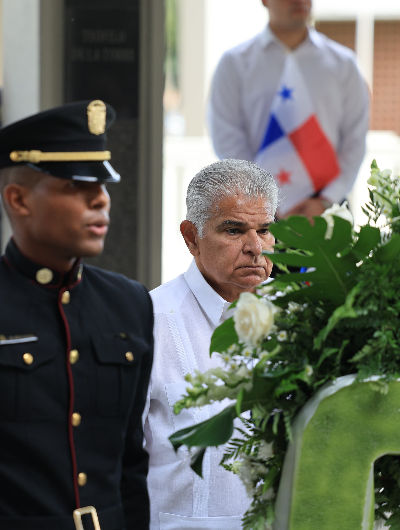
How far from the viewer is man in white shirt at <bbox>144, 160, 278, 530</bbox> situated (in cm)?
204

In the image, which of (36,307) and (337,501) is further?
(36,307)

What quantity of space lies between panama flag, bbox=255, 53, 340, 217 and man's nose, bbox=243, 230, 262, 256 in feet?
6.12

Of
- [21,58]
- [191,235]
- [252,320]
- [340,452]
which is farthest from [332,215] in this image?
[21,58]

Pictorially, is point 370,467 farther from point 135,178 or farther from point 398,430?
point 135,178

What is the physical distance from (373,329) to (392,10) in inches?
434

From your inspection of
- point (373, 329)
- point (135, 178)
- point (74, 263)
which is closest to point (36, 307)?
point (74, 263)

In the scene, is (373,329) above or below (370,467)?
above

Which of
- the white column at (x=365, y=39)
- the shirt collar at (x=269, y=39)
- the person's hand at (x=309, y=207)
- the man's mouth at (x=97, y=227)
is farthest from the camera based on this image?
the white column at (x=365, y=39)

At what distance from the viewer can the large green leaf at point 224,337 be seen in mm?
1537

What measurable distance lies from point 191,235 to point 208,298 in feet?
0.65

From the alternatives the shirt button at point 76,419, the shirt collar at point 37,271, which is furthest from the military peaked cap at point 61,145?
the shirt button at point 76,419

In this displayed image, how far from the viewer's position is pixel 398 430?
54.4 inches

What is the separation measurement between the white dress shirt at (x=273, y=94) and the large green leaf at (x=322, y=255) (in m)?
2.66

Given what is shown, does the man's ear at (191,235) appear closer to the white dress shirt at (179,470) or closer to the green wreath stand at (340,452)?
the white dress shirt at (179,470)
